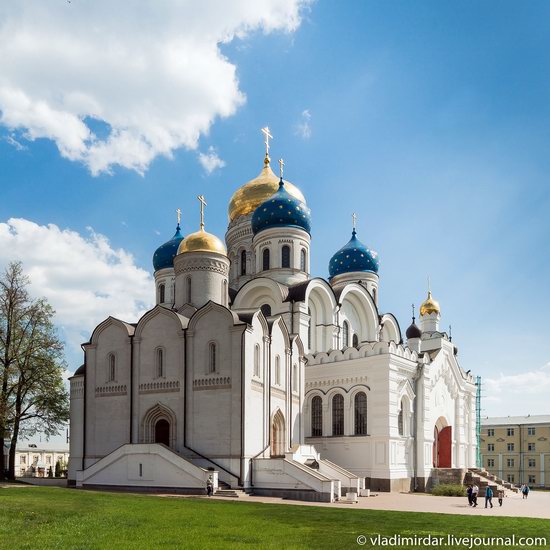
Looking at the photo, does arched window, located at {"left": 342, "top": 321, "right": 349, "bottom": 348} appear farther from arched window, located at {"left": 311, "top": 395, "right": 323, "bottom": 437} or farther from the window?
the window

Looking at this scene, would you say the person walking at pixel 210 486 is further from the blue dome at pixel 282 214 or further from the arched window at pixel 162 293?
the arched window at pixel 162 293

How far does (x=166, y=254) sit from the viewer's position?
42.3 metres

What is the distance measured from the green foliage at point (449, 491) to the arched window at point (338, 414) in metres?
4.72

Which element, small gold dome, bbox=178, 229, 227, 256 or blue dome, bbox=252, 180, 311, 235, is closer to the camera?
small gold dome, bbox=178, 229, 227, 256

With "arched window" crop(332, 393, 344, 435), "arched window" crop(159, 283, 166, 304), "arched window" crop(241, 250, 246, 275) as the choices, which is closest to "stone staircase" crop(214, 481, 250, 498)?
"arched window" crop(332, 393, 344, 435)

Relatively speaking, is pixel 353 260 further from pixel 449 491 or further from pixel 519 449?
pixel 519 449

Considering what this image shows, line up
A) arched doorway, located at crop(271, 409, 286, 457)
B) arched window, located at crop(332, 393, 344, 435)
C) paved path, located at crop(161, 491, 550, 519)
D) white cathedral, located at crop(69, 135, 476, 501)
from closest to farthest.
Answer: paved path, located at crop(161, 491, 550, 519)
white cathedral, located at crop(69, 135, 476, 501)
arched doorway, located at crop(271, 409, 286, 457)
arched window, located at crop(332, 393, 344, 435)

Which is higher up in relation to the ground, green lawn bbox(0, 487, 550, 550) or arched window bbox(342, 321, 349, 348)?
arched window bbox(342, 321, 349, 348)

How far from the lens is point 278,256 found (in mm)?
34938

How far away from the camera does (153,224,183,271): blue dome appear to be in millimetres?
42219

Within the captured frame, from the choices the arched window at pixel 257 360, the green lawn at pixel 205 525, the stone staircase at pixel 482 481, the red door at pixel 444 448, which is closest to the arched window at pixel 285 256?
the arched window at pixel 257 360

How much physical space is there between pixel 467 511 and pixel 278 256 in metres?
A: 18.4

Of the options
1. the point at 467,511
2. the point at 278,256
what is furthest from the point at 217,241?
the point at 467,511

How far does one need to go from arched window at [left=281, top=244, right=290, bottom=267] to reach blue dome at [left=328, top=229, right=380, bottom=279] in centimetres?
583
